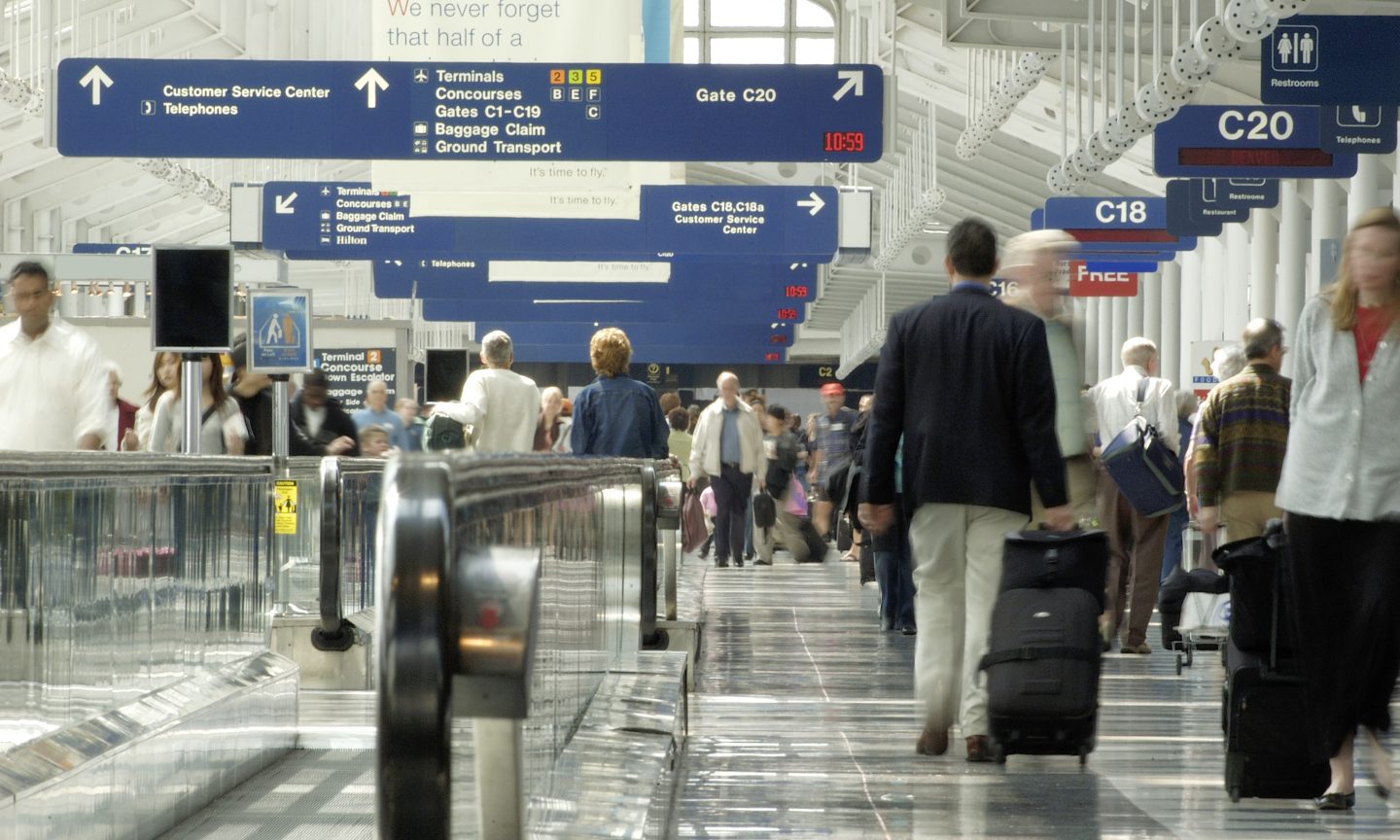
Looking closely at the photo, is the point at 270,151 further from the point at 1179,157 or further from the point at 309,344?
the point at 1179,157

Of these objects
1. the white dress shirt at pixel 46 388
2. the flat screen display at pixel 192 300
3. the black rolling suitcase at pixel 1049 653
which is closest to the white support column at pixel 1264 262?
the flat screen display at pixel 192 300

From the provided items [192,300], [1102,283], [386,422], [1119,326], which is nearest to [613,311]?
[1119,326]

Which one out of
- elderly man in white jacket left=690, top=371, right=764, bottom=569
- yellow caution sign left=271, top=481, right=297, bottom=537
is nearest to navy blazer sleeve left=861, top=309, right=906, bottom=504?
yellow caution sign left=271, top=481, right=297, bottom=537

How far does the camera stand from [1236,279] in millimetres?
24406

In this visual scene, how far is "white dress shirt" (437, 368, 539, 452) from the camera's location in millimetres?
11648

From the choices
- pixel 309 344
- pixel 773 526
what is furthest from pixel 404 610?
pixel 773 526

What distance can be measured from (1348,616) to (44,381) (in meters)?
5.28

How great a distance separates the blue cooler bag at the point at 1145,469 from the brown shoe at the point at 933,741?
382 cm

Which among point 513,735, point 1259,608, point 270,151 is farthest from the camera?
point 270,151

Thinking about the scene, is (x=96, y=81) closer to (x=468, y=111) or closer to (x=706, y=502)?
(x=468, y=111)

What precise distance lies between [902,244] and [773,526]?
6.04m

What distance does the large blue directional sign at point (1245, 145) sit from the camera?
1466 cm

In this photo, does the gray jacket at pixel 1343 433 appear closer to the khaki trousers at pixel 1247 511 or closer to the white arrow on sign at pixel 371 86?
the khaki trousers at pixel 1247 511

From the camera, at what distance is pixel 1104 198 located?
20469 mm
